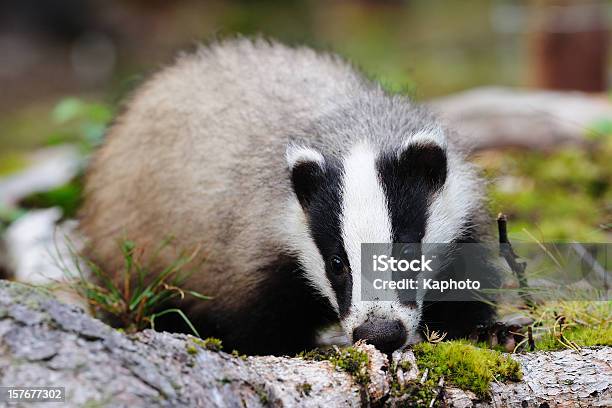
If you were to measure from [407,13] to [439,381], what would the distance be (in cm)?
2024

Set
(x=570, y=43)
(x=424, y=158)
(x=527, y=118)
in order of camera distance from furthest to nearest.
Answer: (x=570, y=43)
(x=527, y=118)
(x=424, y=158)

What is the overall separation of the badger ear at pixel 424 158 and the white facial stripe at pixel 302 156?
399 mm

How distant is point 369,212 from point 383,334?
1.80 feet

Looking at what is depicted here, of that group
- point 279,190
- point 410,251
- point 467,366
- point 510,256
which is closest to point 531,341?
point 510,256

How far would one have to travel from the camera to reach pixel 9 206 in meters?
7.51

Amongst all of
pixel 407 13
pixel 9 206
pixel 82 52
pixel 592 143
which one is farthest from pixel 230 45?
pixel 407 13

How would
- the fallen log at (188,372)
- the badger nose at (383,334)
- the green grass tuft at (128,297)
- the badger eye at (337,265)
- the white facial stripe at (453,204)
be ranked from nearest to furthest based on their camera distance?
the fallen log at (188,372) → the badger nose at (383,334) → the badger eye at (337,265) → the white facial stripe at (453,204) → the green grass tuft at (128,297)

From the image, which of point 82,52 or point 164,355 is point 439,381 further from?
point 82,52

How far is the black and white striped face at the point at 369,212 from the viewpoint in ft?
11.3

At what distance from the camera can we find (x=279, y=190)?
167 inches

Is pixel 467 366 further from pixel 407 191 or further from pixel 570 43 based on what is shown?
pixel 570 43

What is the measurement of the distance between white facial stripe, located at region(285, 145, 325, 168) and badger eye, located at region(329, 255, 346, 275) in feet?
1.54

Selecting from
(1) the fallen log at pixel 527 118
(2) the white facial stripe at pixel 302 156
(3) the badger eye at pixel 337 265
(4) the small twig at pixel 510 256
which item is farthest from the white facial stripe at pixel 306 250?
(1) the fallen log at pixel 527 118

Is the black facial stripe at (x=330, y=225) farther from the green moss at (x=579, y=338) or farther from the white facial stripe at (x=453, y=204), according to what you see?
the green moss at (x=579, y=338)
